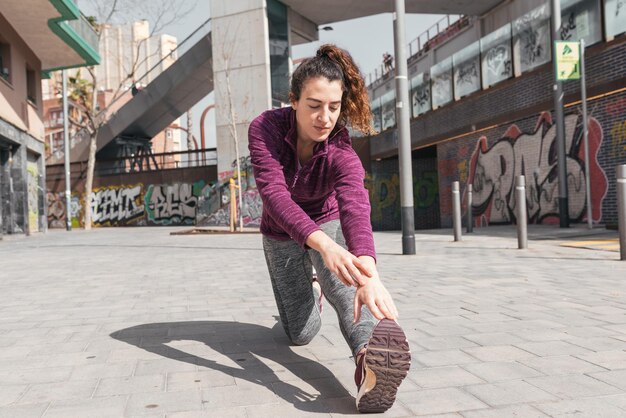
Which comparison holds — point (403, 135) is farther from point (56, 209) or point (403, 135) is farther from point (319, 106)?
point (56, 209)

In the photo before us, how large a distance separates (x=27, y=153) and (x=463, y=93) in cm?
1515

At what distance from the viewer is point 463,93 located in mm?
17078

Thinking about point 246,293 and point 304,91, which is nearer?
point 304,91

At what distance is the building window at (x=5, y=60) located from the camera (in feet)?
58.4

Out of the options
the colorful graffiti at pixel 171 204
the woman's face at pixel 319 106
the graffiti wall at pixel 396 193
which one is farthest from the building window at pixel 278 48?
the woman's face at pixel 319 106

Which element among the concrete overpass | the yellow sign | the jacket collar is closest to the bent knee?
the jacket collar

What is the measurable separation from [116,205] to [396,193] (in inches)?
677

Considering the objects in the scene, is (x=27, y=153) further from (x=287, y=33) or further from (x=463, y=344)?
(x=463, y=344)

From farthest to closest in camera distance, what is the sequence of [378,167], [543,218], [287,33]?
[287,33], [378,167], [543,218]

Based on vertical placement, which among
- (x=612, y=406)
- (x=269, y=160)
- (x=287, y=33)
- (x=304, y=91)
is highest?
(x=287, y=33)

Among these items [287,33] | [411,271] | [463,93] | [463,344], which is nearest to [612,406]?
[463,344]

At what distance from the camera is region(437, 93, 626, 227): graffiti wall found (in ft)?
37.7

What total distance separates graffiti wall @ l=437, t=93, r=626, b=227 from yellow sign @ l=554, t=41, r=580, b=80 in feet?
2.91

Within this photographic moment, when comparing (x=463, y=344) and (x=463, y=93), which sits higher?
(x=463, y=93)
